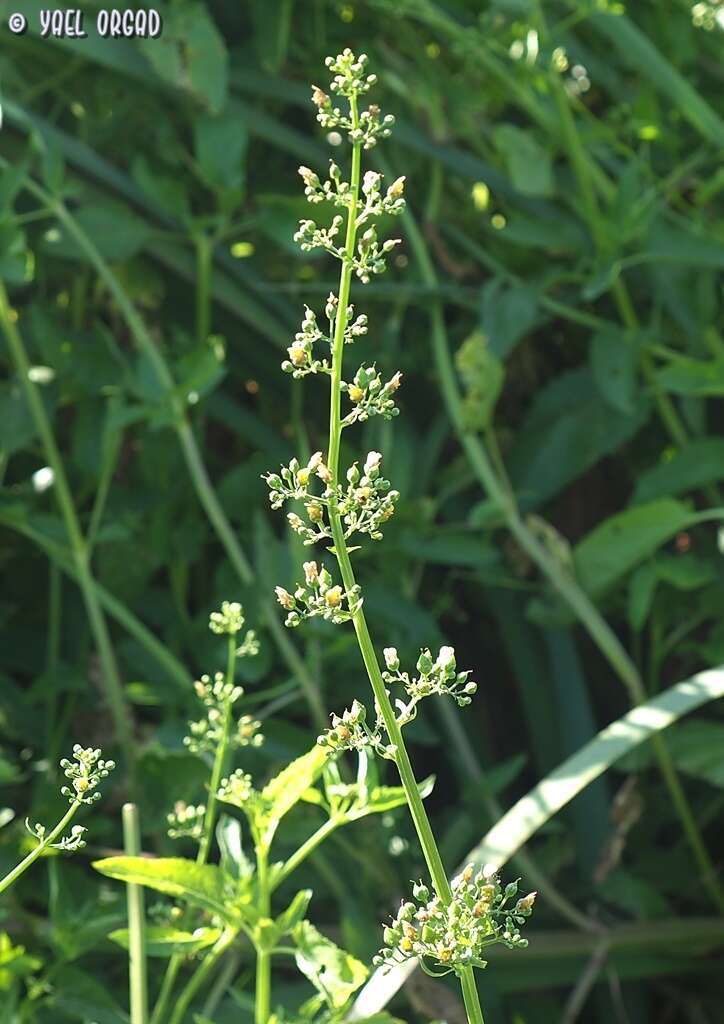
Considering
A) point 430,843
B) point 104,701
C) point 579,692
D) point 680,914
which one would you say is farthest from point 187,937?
point 680,914

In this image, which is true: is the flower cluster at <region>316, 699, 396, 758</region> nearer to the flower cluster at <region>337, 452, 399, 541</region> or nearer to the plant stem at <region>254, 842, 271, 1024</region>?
the flower cluster at <region>337, 452, 399, 541</region>

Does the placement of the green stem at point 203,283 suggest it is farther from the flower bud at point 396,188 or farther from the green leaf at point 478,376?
the flower bud at point 396,188

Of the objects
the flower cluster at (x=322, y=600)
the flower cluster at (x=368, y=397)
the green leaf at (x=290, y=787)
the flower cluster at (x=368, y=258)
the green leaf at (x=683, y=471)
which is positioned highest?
the green leaf at (x=683, y=471)

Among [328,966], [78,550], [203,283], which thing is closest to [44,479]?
[78,550]

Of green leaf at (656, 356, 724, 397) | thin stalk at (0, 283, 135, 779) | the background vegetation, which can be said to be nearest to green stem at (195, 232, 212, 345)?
the background vegetation

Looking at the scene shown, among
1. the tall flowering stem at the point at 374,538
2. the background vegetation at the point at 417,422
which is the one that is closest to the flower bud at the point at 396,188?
the tall flowering stem at the point at 374,538

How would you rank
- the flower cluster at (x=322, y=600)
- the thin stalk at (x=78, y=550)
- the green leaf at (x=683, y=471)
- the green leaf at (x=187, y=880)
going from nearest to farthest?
the flower cluster at (x=322, y=600)
the green leaf at (x=187, y=880)
the thin stalk at (x=78, y=550)
the green leaf at (x=683, y=471)

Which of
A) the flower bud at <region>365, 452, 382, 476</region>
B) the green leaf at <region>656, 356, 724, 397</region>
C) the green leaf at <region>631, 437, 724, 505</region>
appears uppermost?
the green leaf at <region>656, 356, 724, 397</region>

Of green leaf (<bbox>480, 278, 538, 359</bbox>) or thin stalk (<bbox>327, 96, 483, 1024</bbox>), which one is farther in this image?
green leaf (<bbox>480, 278, 538, 359</bbox>)
